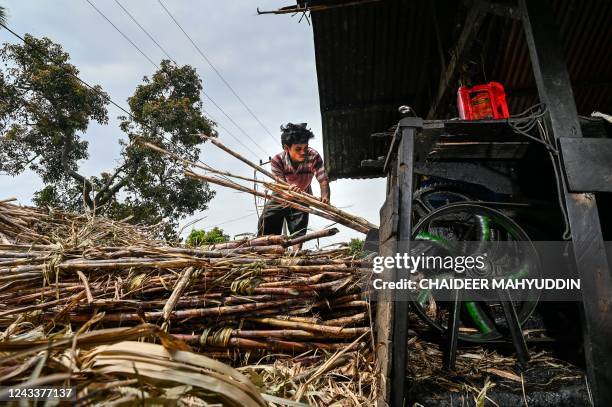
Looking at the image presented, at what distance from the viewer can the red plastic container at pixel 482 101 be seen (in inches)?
150

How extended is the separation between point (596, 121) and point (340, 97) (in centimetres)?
345

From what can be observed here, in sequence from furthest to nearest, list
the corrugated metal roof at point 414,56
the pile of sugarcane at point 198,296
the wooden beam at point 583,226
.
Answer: the corrugated metal roof at point 414,56
the pile of sugarcane at point 198,296
the wooden beam at point 583,226

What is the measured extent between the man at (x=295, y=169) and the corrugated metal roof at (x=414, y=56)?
0.64 metres

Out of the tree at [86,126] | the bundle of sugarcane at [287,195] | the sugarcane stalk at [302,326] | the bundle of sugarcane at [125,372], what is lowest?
the bundle of sugarcane at [125,372]

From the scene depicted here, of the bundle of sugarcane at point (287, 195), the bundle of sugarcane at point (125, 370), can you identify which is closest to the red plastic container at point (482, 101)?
the bundle of sugarcane at point (287, 195)

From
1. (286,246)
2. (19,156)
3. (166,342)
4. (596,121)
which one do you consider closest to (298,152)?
(286,246)

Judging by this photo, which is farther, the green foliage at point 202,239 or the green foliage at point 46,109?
the green foliage at point 46,109

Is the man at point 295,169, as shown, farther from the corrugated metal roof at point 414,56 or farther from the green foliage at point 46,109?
the green foliage at point 46,109

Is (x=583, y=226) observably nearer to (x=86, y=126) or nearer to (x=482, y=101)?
(x=482, y=101)

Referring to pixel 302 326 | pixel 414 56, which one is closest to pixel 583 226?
pixel 302 326

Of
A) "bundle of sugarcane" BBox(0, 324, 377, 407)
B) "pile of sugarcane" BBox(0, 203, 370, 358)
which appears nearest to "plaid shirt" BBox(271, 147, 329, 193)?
"pile of sugarcane" BBox(0, 203, 370, 358)

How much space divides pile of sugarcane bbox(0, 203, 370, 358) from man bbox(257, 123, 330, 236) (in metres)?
2.59

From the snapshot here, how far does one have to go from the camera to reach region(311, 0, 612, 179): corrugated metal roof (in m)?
4.11

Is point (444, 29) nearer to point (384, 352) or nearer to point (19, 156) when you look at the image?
point (384, 352)
